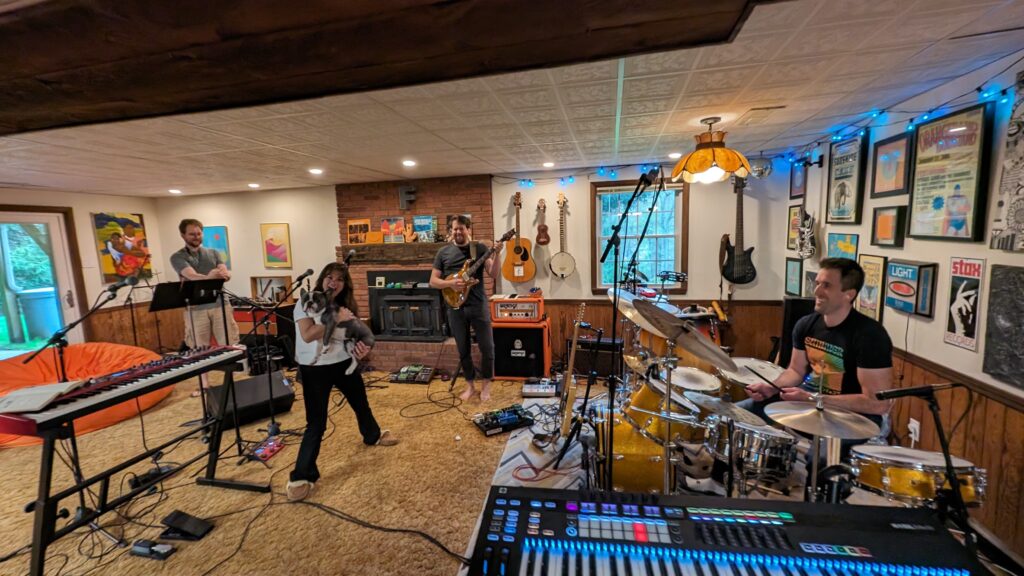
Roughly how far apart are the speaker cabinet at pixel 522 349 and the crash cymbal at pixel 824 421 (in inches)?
101

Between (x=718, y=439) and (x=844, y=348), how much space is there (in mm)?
850

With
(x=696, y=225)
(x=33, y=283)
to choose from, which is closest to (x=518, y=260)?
(x=696, y=225)

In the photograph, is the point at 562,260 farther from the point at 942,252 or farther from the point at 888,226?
the point at 942,252

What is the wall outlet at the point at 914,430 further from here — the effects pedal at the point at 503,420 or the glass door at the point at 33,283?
the glass door at the point at 33,283

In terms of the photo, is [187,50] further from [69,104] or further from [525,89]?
[525,89]

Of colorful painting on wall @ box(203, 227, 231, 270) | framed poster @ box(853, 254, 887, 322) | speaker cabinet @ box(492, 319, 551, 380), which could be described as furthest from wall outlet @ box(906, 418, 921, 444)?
colorful painting on wall @ box(203, 227, 231, 270)

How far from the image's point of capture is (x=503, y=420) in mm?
2992

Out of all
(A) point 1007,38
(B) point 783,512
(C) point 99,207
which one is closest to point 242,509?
(B) point 783,512

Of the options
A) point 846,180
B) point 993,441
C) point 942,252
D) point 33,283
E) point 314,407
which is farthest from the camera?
point 33,283

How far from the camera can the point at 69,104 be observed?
1220 millimetres

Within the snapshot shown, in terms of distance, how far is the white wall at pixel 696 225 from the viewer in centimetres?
408

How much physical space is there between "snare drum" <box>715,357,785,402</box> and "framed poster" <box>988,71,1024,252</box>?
1250 mm

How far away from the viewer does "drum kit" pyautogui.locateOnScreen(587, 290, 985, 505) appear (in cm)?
137

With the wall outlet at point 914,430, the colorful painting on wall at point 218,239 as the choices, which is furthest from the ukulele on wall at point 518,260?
the colorful painting on wall at point 218,239
